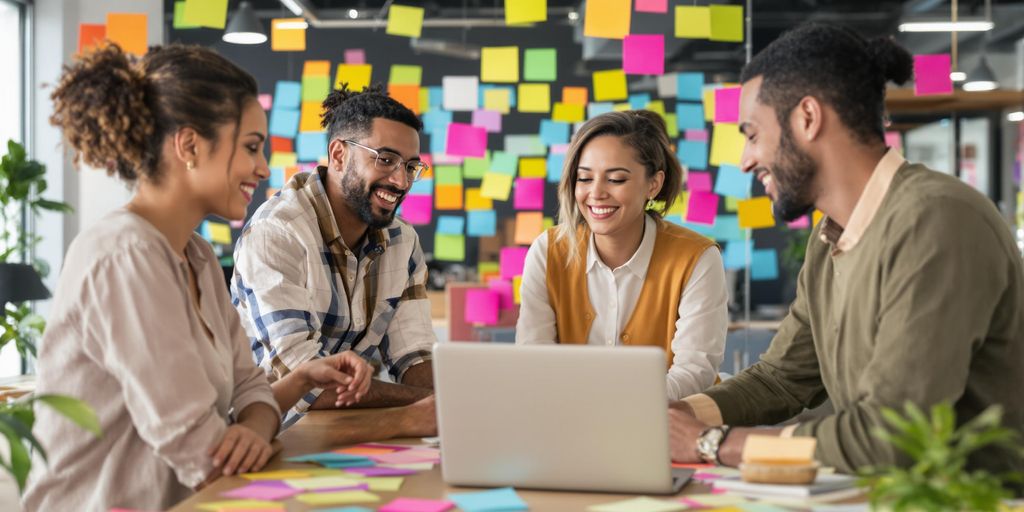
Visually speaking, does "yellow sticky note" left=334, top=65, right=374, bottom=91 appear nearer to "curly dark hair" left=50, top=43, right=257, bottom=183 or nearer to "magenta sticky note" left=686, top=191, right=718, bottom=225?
"magenta sticky note" left=686, top=191, right=718, bottom=225

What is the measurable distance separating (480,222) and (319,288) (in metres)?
2.99

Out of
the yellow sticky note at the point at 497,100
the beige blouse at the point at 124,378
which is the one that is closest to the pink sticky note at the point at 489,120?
the yellow sticky note at the point at 497,100

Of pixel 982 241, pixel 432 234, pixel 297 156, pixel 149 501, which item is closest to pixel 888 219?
pixel 982 241

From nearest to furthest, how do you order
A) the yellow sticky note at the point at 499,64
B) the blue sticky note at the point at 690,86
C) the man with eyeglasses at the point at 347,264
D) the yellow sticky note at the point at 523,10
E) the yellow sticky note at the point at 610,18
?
the man with eyeglasses at the point at 347,264 → the yellow sticky note at the point at 610,18 → the yellow sticky note at the point at 523,10 → the yellow sticky note at the point at 499,64 → the blue sticky note at the point at 690,86

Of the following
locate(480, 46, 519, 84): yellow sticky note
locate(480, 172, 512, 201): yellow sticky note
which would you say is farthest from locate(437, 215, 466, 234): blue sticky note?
locate(480, 46, 519, 84): yellow sticky note

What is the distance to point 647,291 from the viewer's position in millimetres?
2797

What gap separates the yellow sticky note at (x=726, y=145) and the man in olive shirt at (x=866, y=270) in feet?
8.66

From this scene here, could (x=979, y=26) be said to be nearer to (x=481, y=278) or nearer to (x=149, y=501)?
(x=481, y=278)

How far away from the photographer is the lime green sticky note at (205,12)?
406 cm

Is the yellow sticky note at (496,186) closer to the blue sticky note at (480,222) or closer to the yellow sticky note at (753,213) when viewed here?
the blue sticky note at (480,222)

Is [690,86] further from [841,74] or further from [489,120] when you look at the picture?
[841,74]

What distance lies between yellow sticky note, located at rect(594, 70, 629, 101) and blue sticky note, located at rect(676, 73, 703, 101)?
27cm

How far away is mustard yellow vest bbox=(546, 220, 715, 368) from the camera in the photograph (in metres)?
2.79

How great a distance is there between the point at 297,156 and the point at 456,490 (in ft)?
13.7
